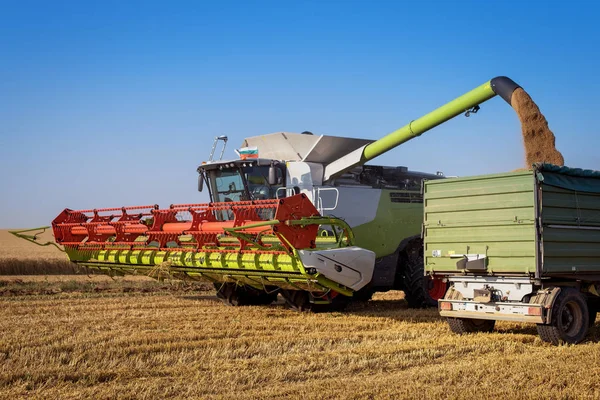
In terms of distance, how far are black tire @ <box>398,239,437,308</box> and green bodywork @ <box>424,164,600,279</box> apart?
221 centimetres

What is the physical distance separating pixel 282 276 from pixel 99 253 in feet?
13.2

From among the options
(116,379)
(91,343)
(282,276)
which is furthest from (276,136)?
(116,379)

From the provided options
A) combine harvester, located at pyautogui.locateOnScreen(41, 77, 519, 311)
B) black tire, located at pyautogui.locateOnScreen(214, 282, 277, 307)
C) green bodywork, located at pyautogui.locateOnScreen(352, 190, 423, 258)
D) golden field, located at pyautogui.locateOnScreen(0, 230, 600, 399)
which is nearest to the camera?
golden field, located at pyautogui.locateOnScreen(0, 230, 600, 399)

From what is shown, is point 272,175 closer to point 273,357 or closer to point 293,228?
point 293,228

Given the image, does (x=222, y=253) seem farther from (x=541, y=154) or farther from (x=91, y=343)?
(x=541, y=154)

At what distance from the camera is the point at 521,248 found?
6.80 m

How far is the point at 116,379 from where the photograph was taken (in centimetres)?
505

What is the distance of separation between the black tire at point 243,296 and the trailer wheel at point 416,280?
197 centimetres

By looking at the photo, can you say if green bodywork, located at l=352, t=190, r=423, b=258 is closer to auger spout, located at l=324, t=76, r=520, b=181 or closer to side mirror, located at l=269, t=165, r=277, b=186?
auger spout, located at l=324, t=76, r=520, b=181

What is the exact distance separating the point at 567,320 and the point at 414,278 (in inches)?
123

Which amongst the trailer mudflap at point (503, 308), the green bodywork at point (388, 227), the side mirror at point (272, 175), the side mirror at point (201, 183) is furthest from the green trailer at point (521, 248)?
the side mirror at point (201, 183)

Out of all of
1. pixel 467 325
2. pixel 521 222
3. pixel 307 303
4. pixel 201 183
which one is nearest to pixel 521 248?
pixel 521 222

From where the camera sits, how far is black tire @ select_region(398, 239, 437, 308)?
9.87 meters

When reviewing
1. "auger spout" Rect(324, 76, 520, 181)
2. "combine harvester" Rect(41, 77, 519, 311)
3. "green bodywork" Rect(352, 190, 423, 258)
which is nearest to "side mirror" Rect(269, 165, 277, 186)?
"combine harvester" Rect(41, 77, 519, 311)
